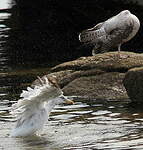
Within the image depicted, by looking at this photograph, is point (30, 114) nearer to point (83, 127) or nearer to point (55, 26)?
point (83, 127)

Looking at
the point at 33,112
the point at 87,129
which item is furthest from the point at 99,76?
the point at 33,112

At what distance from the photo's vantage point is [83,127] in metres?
9.75

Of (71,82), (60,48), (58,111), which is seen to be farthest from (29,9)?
(58,111)

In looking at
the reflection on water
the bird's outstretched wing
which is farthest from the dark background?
the bird's outstretched wing

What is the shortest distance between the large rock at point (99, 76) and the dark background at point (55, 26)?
15.2 feet

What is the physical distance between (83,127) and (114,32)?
454 centimetres

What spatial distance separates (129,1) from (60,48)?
20.5ft

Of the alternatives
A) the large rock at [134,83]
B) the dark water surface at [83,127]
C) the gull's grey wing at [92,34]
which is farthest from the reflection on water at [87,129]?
the gull's grey wing at [92,34]

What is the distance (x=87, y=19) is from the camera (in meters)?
24.9

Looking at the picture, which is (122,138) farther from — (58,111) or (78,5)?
(78,5)

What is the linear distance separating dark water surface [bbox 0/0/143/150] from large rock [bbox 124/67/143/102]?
23 cm

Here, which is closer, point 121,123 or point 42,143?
point 42,143

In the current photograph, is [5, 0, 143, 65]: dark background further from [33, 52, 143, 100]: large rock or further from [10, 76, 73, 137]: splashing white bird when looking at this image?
[10, 76, 73, 137]: splashing white bird

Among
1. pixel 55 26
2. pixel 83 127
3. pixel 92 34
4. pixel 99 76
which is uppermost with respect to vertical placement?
pixel 92 34
